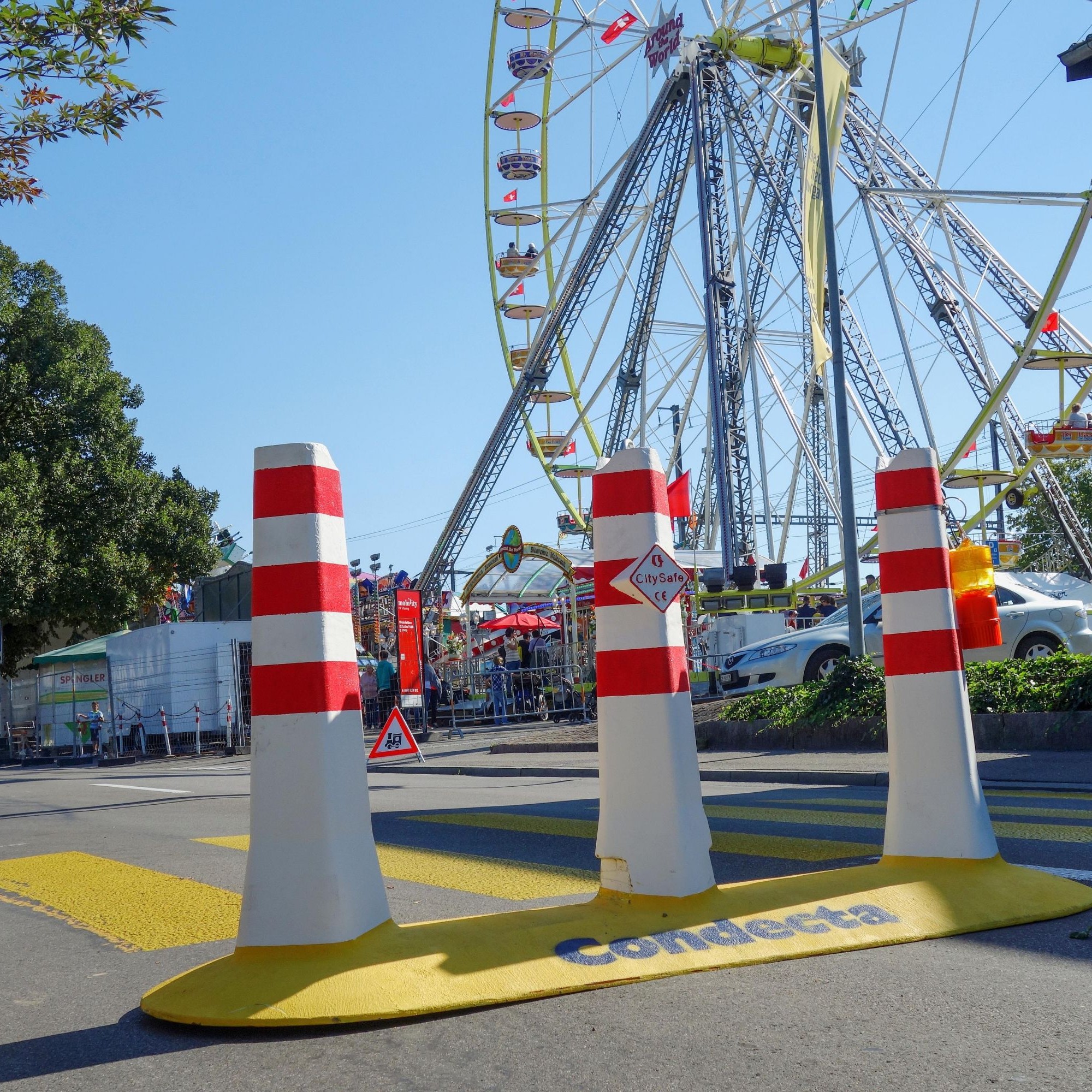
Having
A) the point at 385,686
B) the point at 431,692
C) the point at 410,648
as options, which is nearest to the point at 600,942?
the point at 410,648

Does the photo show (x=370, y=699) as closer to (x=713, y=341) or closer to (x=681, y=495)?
(x=681, y=495)

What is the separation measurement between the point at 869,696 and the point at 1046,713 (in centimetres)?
234

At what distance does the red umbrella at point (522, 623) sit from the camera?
100ft

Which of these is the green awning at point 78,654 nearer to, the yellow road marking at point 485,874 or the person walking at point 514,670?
the person walking at point 514,670

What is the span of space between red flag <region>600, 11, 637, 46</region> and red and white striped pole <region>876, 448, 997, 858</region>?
30.5 metres

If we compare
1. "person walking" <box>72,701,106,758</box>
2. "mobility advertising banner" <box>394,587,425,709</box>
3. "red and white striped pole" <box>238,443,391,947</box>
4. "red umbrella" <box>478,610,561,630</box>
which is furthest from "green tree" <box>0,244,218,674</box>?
"red and white striped pole" <box>238,443,391,947</box>

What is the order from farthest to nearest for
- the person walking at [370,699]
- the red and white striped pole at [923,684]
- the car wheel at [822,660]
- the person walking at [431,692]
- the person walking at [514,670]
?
the person walking at [370,699] → the person walking at [514,670] → the person walking at [431,692] → the car wheel at [822,660] → the red and white striped pole at [923,684]

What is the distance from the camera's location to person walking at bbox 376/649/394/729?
2380 cm

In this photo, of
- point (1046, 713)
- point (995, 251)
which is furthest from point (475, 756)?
point (995, 251)

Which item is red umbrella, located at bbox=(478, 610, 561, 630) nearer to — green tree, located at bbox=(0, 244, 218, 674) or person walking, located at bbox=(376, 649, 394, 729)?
person walking, located at bbox=(376, 649, 394, 729)

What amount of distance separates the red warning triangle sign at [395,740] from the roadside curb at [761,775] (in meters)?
0.44

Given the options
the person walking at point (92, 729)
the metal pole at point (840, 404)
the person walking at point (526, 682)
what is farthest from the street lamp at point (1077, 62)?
the person walking at point (92, 729)

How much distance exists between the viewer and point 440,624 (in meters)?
37.3

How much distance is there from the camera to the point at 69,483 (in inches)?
1264
